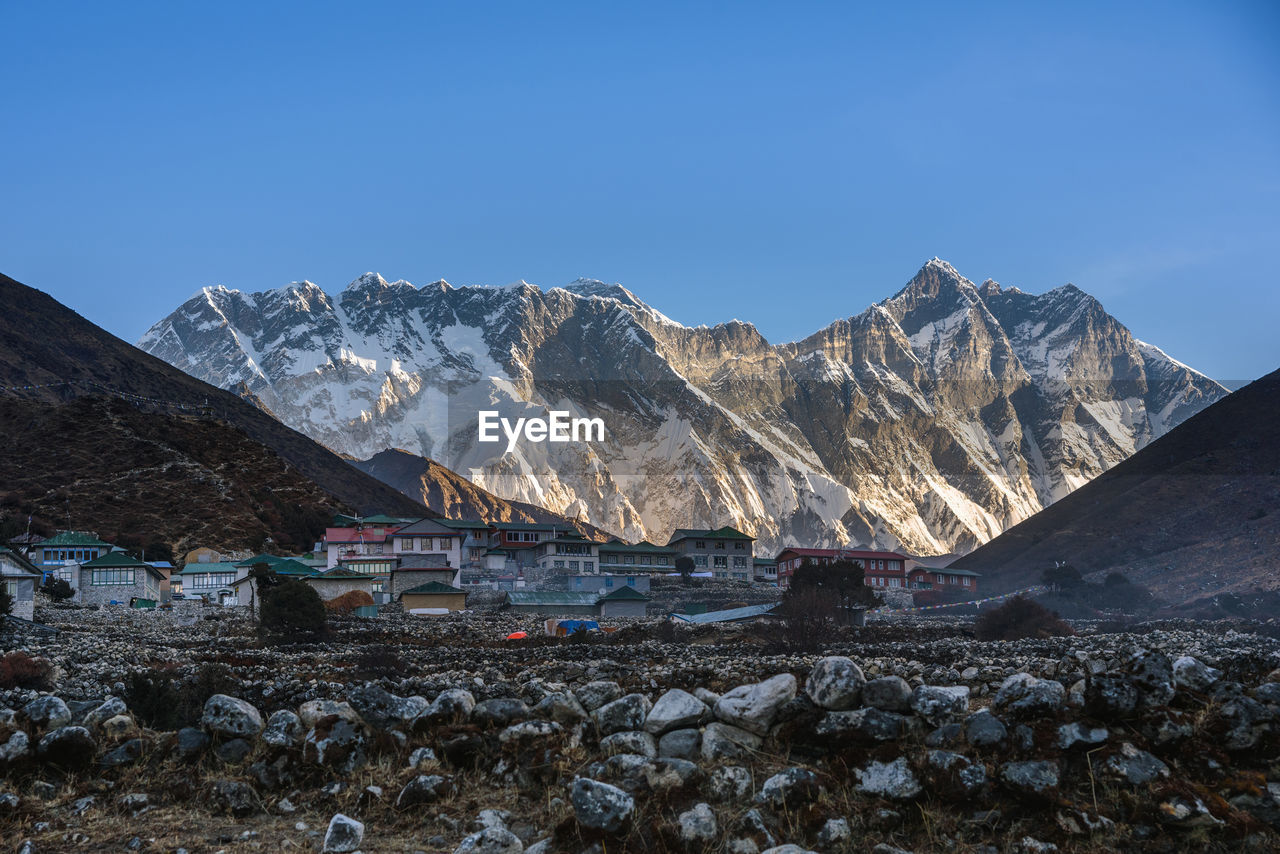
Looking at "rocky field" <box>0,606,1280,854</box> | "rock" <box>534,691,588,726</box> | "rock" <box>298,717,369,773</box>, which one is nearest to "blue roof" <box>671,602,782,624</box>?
"rocky field" <box>0,606,1280,854</box>

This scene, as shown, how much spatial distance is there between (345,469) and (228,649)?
113 metres

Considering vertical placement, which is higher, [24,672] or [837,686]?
[837,686]

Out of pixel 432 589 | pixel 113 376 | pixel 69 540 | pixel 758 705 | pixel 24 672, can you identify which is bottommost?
pixel 432 589

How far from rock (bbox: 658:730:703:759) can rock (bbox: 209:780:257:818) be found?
10.4 feet

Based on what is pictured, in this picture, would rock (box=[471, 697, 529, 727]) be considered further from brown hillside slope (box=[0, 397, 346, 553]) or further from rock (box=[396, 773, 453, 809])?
brown hillside slope (box=[0, 397, 346, 553])

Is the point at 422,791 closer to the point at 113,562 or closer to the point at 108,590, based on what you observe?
the point at 108,590

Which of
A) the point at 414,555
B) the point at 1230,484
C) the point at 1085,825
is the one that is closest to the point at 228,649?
the point at 1085,825

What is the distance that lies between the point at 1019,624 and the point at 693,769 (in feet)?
124

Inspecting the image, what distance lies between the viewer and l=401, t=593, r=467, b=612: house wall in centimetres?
4981

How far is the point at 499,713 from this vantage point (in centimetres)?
816

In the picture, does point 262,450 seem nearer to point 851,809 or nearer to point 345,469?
point 345,469

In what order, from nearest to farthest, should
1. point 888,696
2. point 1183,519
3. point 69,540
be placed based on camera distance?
point 888,696 → point 69,540 → point 1183,519


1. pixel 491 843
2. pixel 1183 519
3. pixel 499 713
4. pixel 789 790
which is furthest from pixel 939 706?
pixel 1183 519

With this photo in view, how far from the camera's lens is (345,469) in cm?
13462
